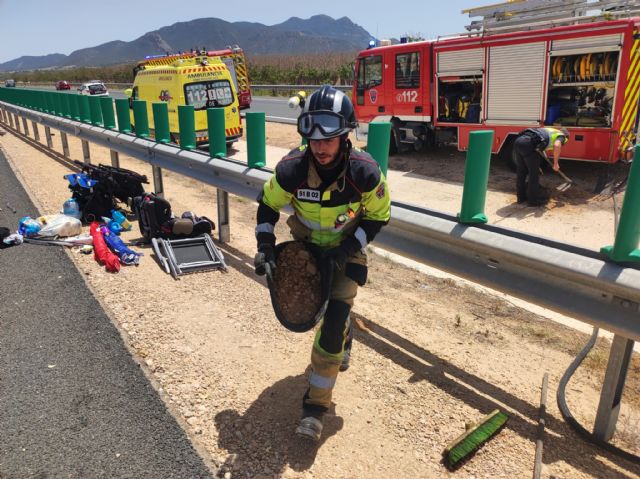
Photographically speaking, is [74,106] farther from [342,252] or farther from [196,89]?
[342,252]

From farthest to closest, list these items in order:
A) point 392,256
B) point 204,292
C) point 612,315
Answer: point 392,256, point 204,292, point 612,315

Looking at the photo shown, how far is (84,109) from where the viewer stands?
945 centimetres

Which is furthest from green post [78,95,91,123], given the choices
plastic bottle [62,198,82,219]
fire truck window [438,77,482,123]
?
fire truck window [438,77,482,123]

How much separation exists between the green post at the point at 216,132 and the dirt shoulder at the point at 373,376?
1237 millimetres

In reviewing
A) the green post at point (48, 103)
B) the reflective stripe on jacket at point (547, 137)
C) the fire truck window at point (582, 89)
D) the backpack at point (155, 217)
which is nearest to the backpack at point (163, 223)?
the backpack at point (155, 217)

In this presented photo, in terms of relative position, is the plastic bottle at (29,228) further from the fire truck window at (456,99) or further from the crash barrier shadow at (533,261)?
the fire truck window at (456,99)

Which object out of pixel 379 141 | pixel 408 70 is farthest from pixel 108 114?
pixel 408 70

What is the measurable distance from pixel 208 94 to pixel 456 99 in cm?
687

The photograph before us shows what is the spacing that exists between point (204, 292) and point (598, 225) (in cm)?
712

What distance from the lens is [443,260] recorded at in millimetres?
3152

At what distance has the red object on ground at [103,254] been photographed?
15.5 ft

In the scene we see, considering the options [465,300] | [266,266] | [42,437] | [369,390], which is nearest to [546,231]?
[465,300]

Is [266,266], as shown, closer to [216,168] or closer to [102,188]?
[216,168]

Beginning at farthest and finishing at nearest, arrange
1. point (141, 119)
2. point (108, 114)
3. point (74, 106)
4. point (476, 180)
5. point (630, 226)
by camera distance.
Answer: point (74, 106)
point (108, 114)
point (141, 119)
point (476, 180)
point (630, 226)
